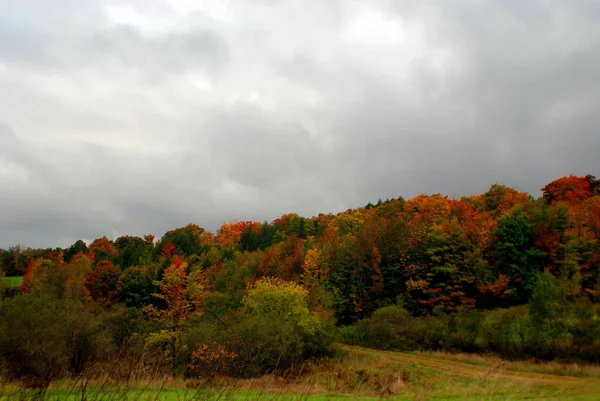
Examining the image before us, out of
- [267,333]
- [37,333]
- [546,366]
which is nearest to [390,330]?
[267,333]

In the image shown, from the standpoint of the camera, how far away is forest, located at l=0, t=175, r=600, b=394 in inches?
1152

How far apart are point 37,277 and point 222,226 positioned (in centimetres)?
9140

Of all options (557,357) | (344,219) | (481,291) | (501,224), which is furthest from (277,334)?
(344,219)

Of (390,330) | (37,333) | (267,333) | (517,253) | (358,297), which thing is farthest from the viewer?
(358,297)

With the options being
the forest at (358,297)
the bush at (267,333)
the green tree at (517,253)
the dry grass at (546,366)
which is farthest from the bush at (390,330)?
the green tree at (517,253)

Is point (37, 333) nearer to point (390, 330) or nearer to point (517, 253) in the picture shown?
point (390, 330)

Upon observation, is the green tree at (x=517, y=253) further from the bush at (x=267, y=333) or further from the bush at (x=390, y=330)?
the bush at (x=267, y=333)

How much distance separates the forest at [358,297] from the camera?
29267 mm

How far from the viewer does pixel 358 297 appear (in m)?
65.5

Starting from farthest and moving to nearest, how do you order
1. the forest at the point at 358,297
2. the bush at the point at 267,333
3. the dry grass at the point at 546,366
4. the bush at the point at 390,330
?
the bush at the point at 390,330 → the bush at the point at 267,333 → the forest at the point at 358,297 → the dry grass at the point at 546,366

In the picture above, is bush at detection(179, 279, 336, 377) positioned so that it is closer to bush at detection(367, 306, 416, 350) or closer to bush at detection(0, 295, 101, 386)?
bush at detection(367, 306, 416, 350)

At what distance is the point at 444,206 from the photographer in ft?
293

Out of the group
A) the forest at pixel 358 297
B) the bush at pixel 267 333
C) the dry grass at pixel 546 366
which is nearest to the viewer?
the dry grass at pixel 546 366

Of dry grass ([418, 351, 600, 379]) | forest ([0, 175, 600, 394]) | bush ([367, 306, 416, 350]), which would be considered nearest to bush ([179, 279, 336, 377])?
forest ([0, 175, 600, 394])
